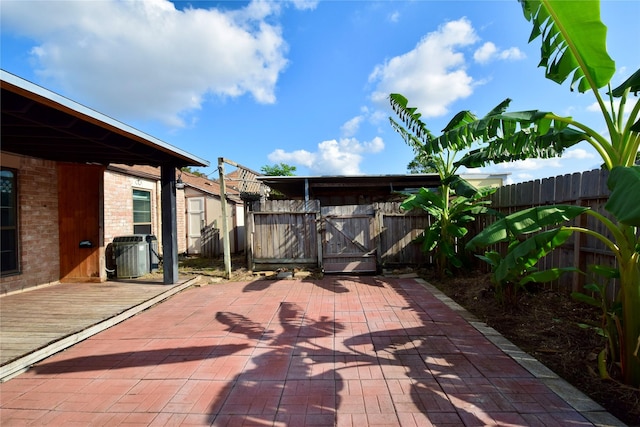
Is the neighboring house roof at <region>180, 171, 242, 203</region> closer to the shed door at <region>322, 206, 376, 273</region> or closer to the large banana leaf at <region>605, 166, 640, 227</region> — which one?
the shed door at <region>322, 206, 376, 273</region>

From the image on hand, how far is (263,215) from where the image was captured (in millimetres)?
8695

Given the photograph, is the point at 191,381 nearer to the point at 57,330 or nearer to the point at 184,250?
the point at 57,330

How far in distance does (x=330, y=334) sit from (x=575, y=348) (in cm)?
282

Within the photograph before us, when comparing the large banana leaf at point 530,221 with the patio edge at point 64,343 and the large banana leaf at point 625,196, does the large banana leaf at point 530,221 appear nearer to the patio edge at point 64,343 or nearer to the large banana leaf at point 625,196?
the large banana leaf at point 625,196

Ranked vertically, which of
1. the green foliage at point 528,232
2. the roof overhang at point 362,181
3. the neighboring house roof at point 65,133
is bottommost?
the green foliage at point 528,232

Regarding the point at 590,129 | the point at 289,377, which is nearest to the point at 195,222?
the point at 289,377

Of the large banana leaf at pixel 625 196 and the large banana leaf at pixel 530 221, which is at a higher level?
the large banana leaf at pixel 625 196

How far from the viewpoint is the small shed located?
850cm

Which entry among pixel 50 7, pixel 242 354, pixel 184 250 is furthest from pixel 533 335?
pixel 184 250

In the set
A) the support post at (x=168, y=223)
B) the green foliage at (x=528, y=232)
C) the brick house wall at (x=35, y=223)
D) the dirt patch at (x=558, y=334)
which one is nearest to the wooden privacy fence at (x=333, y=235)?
the support post at (x=168, y=223)

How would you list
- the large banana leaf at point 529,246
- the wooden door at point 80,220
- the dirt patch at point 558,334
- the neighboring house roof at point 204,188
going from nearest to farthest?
the dirt patch at point 558,334
the large banana leaf at point 529,246
the wooden door at point 80,220
the neighboring house roof at point 204,188

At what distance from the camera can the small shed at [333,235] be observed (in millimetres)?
8500

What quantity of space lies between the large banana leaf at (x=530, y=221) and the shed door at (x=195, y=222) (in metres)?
12.0

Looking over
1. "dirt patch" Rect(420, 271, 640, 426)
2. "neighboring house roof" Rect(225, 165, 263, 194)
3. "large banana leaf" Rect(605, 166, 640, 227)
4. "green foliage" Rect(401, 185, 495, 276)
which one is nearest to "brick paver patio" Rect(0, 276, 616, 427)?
"dirt patch" Rect(420, 271, 640, 426)
